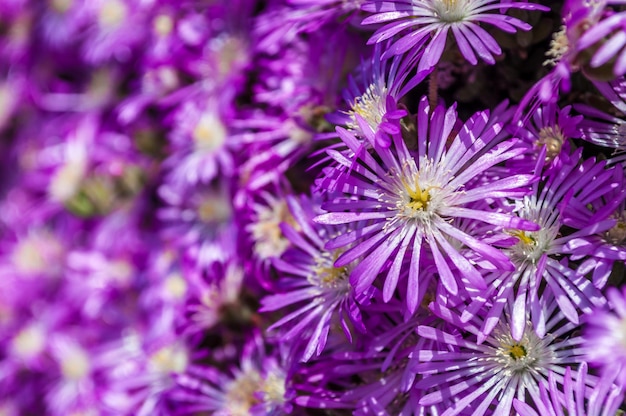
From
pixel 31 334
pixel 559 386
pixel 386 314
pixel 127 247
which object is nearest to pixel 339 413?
pixel 386 314

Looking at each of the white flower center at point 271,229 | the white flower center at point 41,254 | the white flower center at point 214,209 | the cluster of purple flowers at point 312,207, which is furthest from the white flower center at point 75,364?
the white flower center at point 271,229

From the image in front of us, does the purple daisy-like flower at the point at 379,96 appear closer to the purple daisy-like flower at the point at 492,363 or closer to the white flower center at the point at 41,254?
the purple daisy-like flower at the point at 492,363

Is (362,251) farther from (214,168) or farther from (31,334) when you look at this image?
(31,334)

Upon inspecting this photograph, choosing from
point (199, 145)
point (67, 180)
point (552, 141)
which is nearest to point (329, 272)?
point (552, 141)

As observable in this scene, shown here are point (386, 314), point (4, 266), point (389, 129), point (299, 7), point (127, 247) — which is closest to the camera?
point (389, 129)

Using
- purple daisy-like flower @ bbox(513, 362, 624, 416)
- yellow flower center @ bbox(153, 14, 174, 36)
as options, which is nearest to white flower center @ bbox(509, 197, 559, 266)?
purple daisy-like flower @ bbox(513, 362, 624, 416)

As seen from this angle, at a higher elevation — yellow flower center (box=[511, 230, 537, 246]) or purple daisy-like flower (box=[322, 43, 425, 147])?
purple daisy-like flower (box=[322, 43, 425, 147])

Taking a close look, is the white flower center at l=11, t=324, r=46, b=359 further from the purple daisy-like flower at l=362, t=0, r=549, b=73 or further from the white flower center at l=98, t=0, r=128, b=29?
the purple daisy-like flower at l=362, t=0, r=549, b=73

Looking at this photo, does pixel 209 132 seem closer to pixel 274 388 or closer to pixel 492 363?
pixel 274 388

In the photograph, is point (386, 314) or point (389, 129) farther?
point (386, 314)
